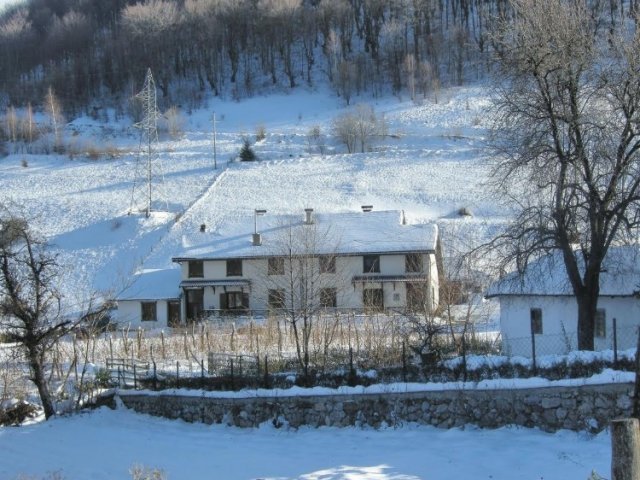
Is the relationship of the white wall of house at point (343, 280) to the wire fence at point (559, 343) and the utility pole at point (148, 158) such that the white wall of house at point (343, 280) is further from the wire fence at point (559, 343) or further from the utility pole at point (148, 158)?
the wire fence at point (559, 343)

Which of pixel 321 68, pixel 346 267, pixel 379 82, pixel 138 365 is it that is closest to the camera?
pixel 138 365

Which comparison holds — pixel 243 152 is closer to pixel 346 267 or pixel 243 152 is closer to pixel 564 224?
pixel 346 267

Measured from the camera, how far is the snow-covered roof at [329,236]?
136ft

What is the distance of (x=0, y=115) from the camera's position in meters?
98.5

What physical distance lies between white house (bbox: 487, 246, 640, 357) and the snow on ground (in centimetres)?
609

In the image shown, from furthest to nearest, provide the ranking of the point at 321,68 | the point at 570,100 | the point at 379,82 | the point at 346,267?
the point at 321,68, the point at 379,82, the point at 346,267, the point at 570,100

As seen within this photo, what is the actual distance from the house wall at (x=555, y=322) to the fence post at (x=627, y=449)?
52.0 ft

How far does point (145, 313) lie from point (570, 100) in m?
28.7

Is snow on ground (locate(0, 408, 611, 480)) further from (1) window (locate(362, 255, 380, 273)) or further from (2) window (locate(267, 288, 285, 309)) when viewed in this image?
(1) window (locate(362, 255, 380, 273))

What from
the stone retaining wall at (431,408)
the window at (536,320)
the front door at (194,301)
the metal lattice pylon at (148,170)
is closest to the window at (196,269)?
the front door at (194,301)

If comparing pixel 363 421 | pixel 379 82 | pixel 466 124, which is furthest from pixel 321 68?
pixel 363 421

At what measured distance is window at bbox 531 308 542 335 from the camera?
76.4 ft

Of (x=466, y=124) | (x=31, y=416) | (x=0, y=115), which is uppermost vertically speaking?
(x=0, y=115)

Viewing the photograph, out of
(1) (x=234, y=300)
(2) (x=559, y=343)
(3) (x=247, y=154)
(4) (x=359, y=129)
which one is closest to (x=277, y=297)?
(2) (x=559, y=343)
